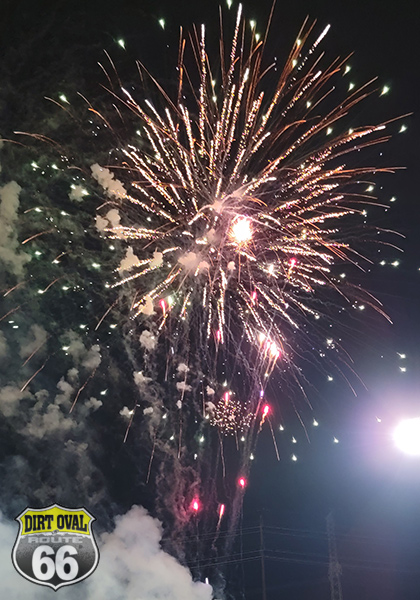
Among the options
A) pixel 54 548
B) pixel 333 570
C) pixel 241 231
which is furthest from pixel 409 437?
pixel 54 548

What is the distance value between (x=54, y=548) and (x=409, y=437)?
7.01m

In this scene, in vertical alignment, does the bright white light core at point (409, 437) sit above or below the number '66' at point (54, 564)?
above

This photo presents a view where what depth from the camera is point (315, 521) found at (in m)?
14.6

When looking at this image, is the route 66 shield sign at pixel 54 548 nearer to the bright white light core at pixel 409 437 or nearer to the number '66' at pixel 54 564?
the number '66' at pixel 54 564

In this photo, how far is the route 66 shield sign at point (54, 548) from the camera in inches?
362

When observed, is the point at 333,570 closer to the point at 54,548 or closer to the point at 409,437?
the point at 409,437

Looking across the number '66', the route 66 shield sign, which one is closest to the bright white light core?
the route 66 shield sign

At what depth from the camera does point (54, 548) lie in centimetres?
938

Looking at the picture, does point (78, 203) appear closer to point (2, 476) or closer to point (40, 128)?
point (40, 128)

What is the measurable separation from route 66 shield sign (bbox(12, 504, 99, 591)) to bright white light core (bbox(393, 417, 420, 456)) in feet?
21.0

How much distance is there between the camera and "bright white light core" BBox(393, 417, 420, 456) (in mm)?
9000

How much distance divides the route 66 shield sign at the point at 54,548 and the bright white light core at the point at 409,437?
6.41 meters

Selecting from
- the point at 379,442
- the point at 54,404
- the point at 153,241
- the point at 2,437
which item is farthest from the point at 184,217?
the point at 379,442

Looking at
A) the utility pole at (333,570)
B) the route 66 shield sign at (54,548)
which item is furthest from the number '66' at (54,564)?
the utility pole at (333,570)
